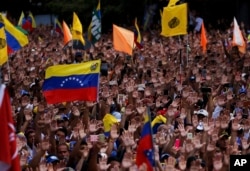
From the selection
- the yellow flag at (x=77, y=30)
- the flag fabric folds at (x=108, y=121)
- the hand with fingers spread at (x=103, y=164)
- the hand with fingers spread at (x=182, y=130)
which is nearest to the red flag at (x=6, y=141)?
the hand with fingers spread at (x=103, y=164)

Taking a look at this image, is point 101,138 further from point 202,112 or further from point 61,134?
point 202,112

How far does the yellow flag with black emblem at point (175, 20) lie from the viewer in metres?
13.9

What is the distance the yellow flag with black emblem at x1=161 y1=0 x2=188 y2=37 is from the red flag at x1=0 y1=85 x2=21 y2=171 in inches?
333

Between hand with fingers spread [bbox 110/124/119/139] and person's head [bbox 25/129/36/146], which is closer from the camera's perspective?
hand with fingers spread [bbox 110/124/119/139]

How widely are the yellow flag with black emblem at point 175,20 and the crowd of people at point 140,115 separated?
0.65m

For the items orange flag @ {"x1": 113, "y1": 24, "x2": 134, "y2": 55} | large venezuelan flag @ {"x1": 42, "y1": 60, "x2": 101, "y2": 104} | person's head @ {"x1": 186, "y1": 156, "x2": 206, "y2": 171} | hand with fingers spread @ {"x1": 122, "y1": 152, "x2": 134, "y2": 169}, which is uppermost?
orange flag @ {"x1": 113, "y1": 24, "x2": 134, "y2": 55}

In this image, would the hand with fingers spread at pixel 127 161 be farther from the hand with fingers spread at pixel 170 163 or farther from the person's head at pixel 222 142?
the person's head at pixel 222 142

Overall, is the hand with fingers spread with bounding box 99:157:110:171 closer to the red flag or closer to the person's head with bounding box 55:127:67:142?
the person's head with bounding box 55:127:67:142

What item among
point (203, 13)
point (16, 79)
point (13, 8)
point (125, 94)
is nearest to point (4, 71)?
point (16, 79)

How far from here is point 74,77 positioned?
9938 millimetres

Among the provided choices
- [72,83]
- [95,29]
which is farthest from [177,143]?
[95,29]

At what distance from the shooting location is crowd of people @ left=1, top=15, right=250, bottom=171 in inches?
285

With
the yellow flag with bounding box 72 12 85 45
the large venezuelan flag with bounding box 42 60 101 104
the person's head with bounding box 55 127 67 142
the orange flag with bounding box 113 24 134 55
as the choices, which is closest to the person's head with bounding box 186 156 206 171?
the person's head with bounding box 55 127 67 142

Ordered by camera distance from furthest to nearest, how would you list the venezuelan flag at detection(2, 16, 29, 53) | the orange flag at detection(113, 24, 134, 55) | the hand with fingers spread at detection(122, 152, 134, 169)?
the orange flag at detection(113, 24, 134, 55)
the venezuelan flag at detection(2, 16, 29, 53)
the hand with fingers spread at detection(122, 152, 134, 169)
